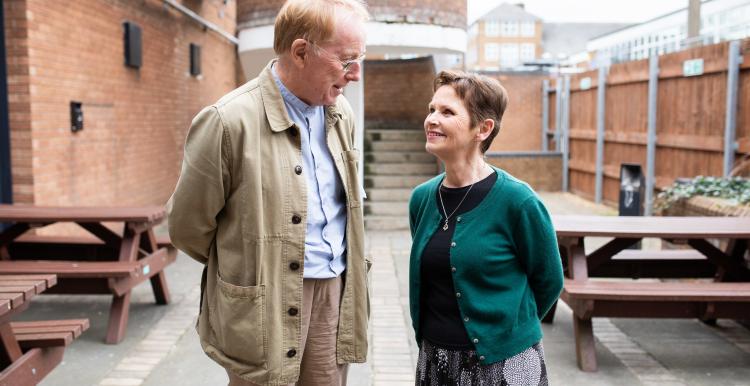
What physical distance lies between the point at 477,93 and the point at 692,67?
30.5 feet

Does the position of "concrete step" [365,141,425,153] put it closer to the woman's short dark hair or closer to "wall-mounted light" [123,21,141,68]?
"wall-mounted light" [123,21,141,68]

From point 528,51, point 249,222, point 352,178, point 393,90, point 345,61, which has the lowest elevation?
point 249,222

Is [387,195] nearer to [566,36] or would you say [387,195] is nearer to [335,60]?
[335,60]

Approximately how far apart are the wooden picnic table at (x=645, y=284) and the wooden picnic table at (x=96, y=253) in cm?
296

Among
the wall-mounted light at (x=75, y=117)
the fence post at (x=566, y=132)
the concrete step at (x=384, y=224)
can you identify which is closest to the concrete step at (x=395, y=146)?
the concrete step at (x=384, y=224)

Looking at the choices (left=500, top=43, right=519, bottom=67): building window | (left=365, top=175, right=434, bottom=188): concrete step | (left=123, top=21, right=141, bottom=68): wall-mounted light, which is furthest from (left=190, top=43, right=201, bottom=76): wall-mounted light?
(left=500, top=43, right=519, bottom=67): building window

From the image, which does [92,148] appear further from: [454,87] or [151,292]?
[454,87]

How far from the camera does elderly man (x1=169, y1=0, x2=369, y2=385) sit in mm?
2227

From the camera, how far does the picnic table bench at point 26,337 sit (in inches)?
128

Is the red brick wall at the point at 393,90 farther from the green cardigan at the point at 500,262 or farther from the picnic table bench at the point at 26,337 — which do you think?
the green cardigan at the point at 500,262

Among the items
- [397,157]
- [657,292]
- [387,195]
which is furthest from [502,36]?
[657,292]

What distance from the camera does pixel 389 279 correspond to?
7129mm

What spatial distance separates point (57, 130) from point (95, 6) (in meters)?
1.77

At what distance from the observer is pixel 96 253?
603 centimetres
